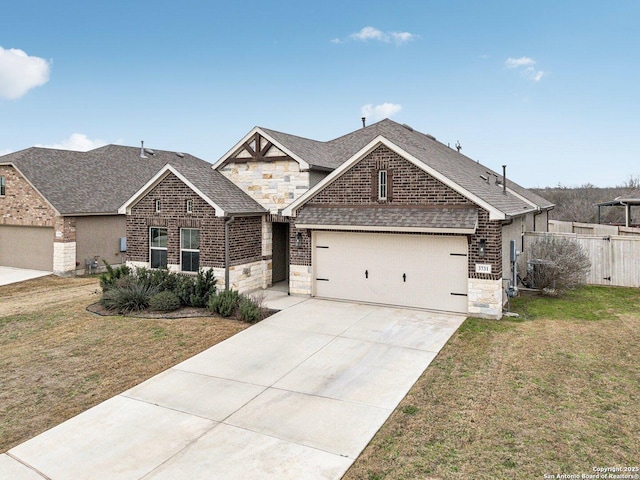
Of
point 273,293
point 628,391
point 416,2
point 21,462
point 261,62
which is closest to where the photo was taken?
point 21,462

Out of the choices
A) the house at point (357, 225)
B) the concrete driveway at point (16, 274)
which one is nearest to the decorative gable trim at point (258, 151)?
the house at point (357, 225)

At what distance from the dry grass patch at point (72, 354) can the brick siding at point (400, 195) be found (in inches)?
200

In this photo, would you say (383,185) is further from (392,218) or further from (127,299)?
(127,299)

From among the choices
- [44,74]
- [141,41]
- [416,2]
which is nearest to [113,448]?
[416,2]

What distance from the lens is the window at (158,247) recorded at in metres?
15.6

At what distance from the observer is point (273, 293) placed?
15.2 metres

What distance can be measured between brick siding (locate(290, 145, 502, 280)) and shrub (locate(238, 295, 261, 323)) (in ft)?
10.1

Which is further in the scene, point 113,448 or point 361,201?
point 361,201

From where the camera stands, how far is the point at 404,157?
41.5 ft

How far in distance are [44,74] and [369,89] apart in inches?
725

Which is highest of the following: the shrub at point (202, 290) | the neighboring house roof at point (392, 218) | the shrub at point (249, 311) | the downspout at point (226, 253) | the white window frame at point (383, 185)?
the white window frame at point (383, 185)

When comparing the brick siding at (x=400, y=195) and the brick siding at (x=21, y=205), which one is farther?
the brick siding at (x=21, y=205)

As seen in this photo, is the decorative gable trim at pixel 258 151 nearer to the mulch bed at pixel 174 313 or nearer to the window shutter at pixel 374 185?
the window shutter at pixel 374 185

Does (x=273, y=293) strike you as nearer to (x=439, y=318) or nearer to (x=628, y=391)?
(x=439, y=318)
